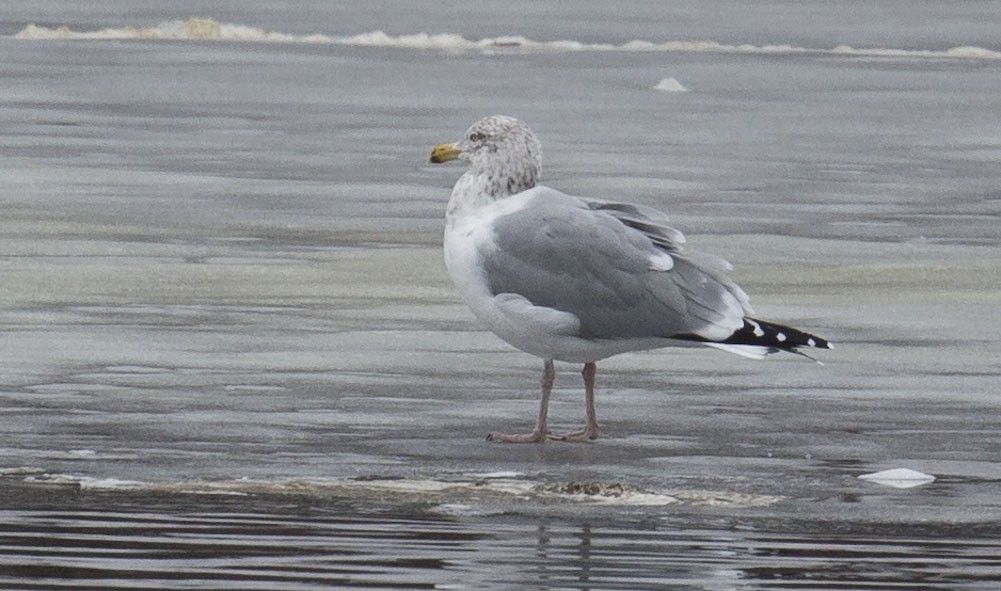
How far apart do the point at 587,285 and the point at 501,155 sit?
76cm

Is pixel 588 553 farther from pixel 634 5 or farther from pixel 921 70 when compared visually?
pixel 634 5

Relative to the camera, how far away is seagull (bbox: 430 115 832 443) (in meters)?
9.02

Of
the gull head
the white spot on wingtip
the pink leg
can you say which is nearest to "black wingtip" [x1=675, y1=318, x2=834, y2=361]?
the white spot on wingtip

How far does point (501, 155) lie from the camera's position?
31.3 feet

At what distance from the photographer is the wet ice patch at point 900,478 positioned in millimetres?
8016

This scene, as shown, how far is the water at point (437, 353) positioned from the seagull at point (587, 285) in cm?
34

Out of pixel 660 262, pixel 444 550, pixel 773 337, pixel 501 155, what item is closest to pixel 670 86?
pixel 501 155

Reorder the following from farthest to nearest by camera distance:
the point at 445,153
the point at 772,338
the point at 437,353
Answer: the point at 437,353, the point at 445,153, the point at 772,338

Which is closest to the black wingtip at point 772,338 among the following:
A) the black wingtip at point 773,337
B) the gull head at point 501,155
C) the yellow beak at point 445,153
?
the black wingtip at point 773,337

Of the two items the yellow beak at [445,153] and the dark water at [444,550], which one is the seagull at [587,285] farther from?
the dark water at [444,550]

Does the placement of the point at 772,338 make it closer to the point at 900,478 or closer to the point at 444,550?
the point at 900,478

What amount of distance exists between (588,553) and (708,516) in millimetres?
804

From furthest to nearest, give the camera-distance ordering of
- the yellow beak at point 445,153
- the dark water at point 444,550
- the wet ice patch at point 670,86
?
the wet ice patch at point 670,86 < the yellow beak at point 445,153 < the dark water at point 444,550

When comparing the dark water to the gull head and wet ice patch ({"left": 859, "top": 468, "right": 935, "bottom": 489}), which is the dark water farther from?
the gull head
